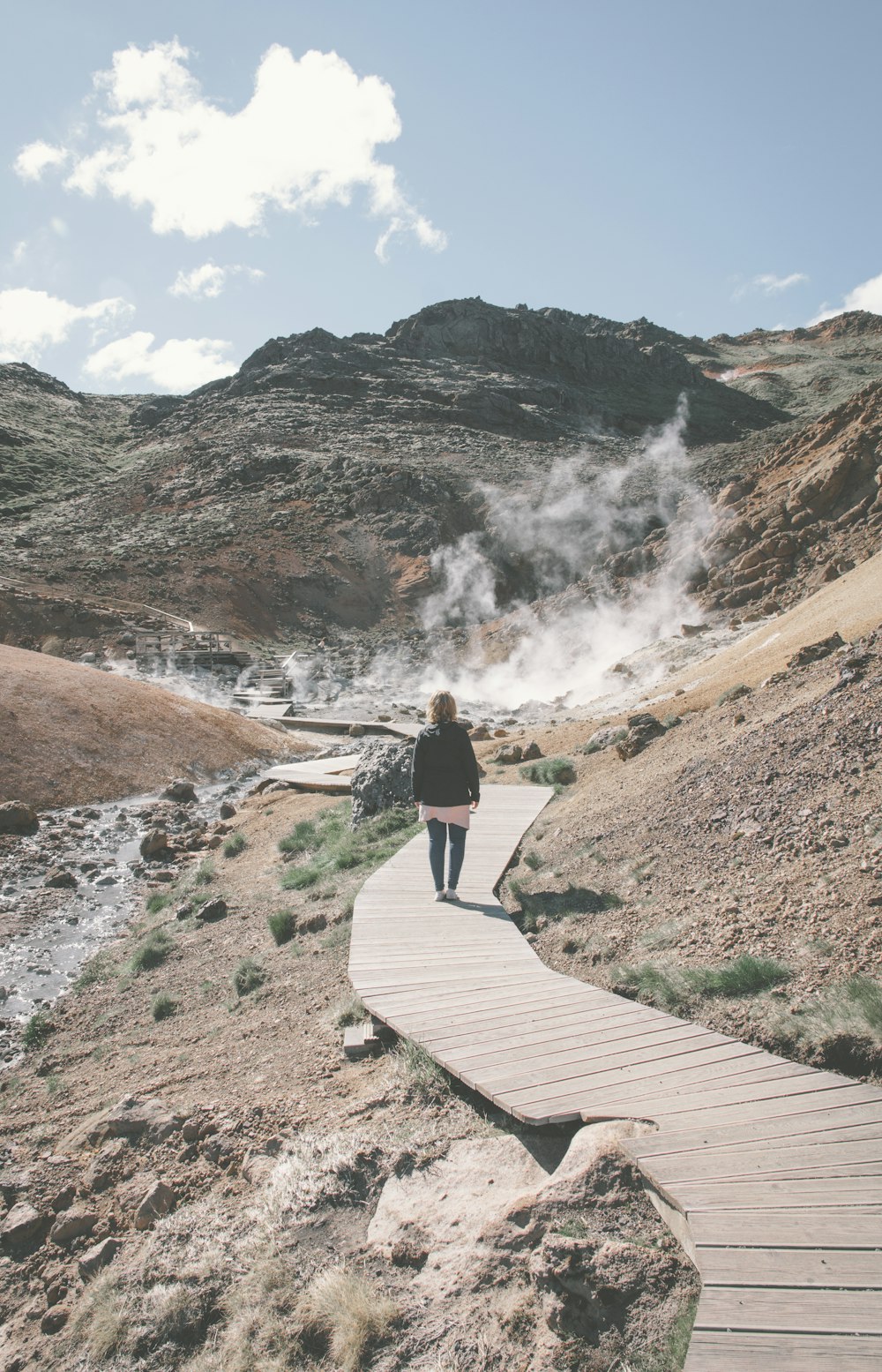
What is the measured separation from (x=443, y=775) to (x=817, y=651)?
6472 mm

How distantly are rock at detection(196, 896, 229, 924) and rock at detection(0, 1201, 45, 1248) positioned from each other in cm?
504

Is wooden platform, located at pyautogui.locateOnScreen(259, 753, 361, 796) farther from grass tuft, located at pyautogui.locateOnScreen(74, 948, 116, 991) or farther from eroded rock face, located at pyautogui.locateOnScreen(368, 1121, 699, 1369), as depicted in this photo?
eroded rock face, located at pyautogui.locateOnScreen(368, 1121, 699, 1369)

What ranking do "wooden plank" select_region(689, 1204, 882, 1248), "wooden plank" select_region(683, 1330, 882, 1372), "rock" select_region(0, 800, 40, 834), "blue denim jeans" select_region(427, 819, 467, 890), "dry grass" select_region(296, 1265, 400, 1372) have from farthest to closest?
"rock" select_region(0, 800, 40, 834) → "blue denim jeans" select_region(427, 819, 467, 890) → "dry grass" select_region(296, 1265, 400, 1372) → "wooden plank" select_region(689, 1204, 882, 1248) → "wooden plank" select_region(683, 1330, 882, 1372)

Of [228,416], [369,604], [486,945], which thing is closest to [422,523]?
[369,604]

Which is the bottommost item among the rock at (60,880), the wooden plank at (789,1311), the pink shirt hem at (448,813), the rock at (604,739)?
the rock at (60,880)

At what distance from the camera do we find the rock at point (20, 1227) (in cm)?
460

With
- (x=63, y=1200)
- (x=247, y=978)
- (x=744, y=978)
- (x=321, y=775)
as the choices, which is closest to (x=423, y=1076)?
(x=744, y=978)

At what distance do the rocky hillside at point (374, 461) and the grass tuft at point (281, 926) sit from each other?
1760 cm

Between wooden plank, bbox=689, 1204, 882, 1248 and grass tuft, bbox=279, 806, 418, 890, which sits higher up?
wooden plank, bbox=689, 1204, 882, 1248

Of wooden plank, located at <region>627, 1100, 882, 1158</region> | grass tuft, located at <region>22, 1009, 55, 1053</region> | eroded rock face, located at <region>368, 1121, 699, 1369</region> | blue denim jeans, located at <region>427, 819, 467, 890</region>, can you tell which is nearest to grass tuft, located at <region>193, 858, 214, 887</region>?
grass tuft, located at <region>22, 1009, 55, 1053</region>

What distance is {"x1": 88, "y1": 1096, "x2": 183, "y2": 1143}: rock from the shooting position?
5.04m

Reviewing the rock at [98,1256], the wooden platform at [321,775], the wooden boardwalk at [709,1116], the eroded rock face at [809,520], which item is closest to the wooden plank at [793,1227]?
the wooden boardwalk at [709,1116]

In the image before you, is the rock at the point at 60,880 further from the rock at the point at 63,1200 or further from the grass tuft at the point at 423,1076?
the grass tuft at the point at 423,1076

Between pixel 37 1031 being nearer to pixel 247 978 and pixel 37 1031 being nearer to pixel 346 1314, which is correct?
pixel 247 978
